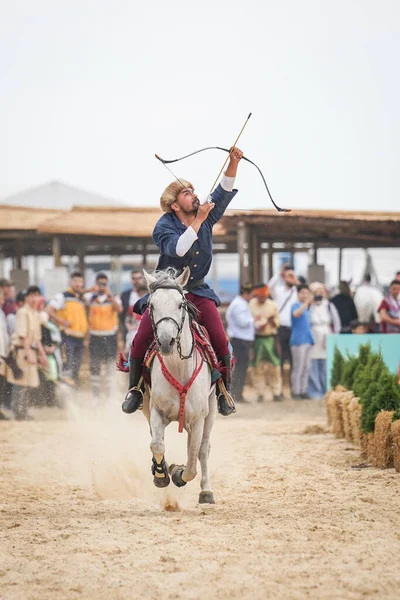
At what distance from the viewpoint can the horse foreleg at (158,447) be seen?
7688mm

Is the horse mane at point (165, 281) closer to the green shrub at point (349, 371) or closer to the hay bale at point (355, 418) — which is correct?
the hay bale at point (355, 418)

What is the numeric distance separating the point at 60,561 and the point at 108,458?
3.76m

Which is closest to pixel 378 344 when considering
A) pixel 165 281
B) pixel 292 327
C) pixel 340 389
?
pixel 340 389

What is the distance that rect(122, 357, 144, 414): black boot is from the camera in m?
8.11

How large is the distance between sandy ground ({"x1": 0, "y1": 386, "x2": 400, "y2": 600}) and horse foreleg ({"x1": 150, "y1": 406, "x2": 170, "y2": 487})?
0.29m

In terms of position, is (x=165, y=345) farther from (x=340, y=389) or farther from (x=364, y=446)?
(x=340, y=389)

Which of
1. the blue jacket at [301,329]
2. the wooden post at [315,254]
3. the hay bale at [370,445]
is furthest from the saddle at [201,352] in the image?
the wooden post at [315,254]

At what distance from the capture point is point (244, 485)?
9.15 m

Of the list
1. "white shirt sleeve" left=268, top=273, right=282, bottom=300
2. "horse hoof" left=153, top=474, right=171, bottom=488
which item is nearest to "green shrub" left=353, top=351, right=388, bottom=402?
"horse hoof" left=153, top=474, right=171, bottom=488

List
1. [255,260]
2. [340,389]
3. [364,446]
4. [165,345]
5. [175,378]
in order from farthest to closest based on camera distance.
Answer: [255,260] → [340,389] → [364,446] → [175,378] → [165,345]

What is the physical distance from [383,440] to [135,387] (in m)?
2.65

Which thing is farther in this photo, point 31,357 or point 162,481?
point 31,357

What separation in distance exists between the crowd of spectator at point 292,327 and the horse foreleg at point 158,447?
10127 millimetres

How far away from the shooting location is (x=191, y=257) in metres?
8.04
